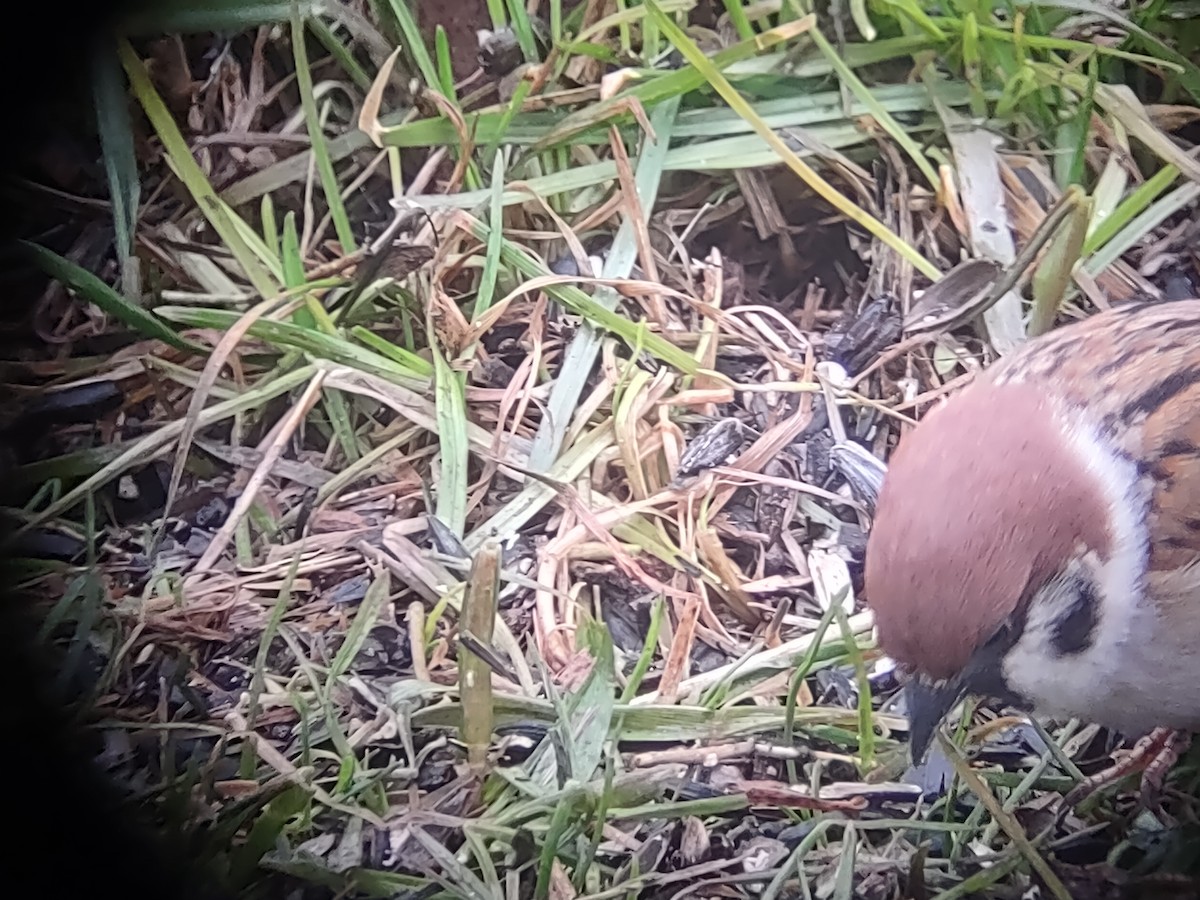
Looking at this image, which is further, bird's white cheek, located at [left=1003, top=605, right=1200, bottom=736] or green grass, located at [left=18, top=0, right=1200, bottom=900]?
green grass, located at [left=18, top=0, right=1200, bottom=900]

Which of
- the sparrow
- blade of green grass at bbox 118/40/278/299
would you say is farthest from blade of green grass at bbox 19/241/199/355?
the sparrow

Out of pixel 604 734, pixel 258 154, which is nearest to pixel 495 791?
pixel 604 734

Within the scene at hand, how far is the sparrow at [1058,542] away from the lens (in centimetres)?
89

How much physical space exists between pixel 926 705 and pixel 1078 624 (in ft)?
0.47

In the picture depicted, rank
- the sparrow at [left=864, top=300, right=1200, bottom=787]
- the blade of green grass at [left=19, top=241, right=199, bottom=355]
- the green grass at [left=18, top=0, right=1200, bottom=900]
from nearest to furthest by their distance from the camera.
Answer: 1. the sparrow at [left=864, top=300, right=1200, bottom=787]
2. the green grass at [left=18, top=0, right=1200, bottom=900]
3. the blade of green grass at [left=19, top=241, right=199, bottom=355]

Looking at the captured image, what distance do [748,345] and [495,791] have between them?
0.58 m

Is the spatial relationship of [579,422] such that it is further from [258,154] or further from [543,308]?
[258,154]

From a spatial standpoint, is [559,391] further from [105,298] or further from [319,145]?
[105,298]

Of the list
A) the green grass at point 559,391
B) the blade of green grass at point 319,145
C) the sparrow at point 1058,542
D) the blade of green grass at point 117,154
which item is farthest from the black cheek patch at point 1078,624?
the blade of green grass at point 117,154

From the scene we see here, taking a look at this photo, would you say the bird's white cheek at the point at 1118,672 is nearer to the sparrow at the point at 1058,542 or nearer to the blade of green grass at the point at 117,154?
the sparrow at the point at 1058,542

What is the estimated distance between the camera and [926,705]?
96 cm

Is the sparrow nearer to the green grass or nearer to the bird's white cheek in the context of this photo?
the bird's white cheek

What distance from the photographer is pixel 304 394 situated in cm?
134

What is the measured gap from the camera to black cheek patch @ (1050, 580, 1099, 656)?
96 cm
